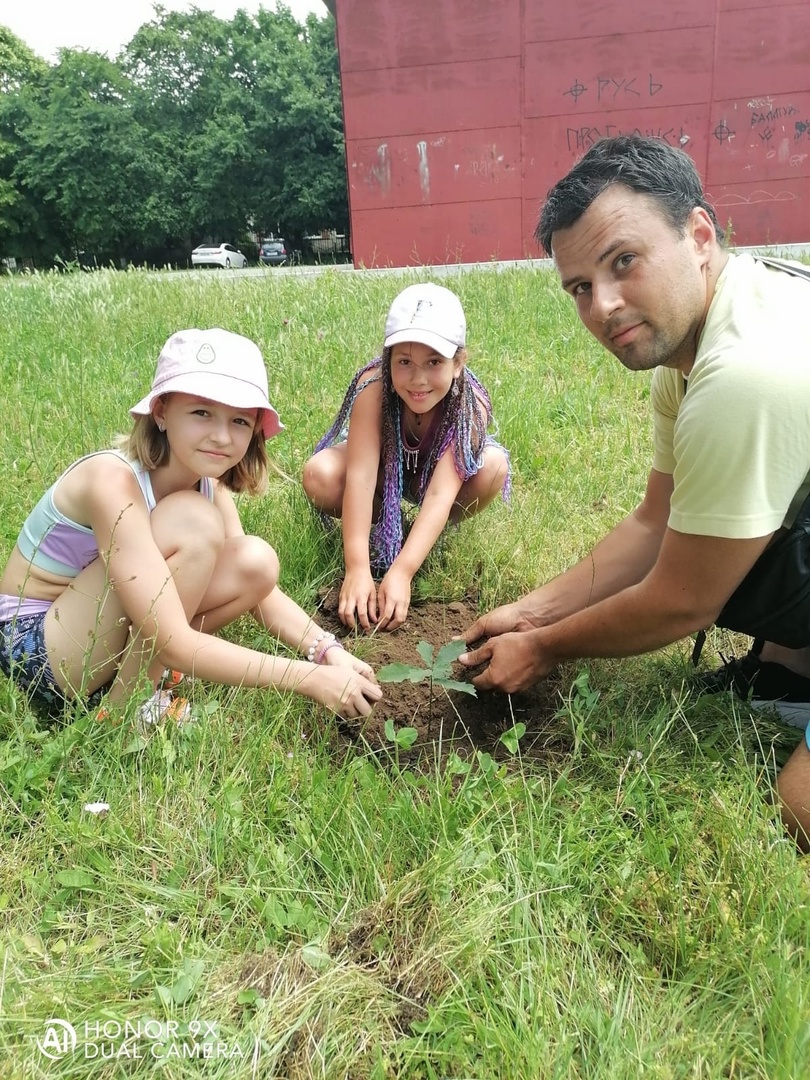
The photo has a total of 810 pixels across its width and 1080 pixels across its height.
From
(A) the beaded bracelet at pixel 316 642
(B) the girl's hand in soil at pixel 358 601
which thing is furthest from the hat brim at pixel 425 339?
(A) the beaded bracelet at pixel 316 642

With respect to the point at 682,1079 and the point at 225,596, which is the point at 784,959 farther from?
the point at 225,596

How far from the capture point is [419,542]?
2.68 metres

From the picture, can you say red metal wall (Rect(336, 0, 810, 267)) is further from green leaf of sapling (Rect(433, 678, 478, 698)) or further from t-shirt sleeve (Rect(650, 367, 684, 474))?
green leaf of sapling (Rect(433, 678, 478, 698))

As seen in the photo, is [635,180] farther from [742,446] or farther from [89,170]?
[89,170]

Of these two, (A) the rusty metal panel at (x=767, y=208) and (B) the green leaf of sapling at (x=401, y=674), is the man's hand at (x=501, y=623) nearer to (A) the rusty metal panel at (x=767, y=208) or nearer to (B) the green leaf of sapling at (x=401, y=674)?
(B) the green leaf of sapling at (x=401, y=674)

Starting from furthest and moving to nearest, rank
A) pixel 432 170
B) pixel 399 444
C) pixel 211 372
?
pixel 432 170 → pixel 399 444 → pixel 211 372

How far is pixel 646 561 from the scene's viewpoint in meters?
2.30

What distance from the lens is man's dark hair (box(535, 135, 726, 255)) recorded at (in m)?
1.68

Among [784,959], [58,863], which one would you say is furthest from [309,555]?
[784,959]

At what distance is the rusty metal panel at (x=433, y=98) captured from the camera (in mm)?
14391

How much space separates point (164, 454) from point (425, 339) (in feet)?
3.18

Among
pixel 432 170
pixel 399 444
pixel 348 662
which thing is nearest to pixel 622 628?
pixel 348 662

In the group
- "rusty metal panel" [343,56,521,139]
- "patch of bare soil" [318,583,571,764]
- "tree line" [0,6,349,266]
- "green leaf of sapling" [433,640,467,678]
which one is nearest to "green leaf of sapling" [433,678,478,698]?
"green leaf of sapling" [433,640,467,678]

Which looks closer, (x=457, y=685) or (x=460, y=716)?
(x=457, y=685)
